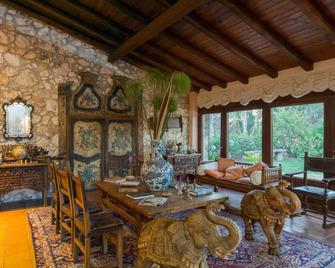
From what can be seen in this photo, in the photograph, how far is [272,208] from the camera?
255 centimetres

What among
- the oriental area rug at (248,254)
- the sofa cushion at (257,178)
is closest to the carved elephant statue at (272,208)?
the oriental area rug at (248,254)

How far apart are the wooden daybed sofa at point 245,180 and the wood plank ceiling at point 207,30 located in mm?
1878

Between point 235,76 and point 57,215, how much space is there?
171 inches

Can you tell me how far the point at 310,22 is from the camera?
3.47 meters

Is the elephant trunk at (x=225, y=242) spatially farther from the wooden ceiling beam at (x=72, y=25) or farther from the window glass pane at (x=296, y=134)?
the wooden ceiling beam at (x=72, y=25)

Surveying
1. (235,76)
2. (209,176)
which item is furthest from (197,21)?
(209,176)

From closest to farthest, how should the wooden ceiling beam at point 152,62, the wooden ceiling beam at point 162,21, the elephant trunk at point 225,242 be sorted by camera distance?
the elephant trunk at point 225,242, the wooden ceiling beam at point 162,21, the wooden ceiling beam at point 152,62

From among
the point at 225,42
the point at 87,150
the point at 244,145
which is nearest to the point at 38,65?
the point at 87,150

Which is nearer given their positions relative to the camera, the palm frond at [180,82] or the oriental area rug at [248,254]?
the oriental area rug at [248,254]

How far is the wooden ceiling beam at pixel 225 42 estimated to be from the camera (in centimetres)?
387

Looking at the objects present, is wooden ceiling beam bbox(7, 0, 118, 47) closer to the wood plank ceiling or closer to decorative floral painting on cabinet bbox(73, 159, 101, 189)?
the wood plank ceiling

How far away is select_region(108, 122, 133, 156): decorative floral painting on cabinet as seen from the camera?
5.77 meters

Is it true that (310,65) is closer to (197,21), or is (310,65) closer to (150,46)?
(197,21)

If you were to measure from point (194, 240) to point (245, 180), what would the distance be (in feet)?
11.1
